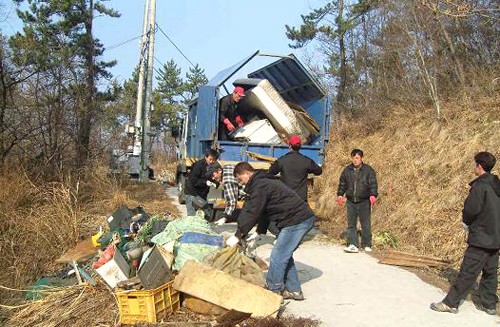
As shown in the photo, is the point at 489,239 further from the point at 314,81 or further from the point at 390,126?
the point at 390,126

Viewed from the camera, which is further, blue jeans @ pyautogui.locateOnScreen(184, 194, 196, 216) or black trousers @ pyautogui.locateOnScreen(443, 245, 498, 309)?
blue jeans @ pyautogui.locateOnScreen(184, 194, 196, 216)

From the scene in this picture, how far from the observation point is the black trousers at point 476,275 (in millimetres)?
4855

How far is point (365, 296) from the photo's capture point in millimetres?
5629

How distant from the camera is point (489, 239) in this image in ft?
15.7

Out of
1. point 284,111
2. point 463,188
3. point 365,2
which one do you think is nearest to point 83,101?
point 284,111

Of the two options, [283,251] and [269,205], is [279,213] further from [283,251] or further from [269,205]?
[283,251]

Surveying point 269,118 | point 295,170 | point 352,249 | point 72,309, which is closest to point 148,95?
point 269,118

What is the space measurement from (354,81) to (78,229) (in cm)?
1578

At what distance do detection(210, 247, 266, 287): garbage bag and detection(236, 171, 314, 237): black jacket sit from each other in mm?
353

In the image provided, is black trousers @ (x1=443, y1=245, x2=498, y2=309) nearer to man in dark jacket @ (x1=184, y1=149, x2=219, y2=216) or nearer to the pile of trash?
the pile of trash

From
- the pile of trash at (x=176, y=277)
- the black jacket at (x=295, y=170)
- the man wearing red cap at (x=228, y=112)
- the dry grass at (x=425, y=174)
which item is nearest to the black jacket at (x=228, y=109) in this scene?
the man wearing red cap at (x=228, y=112)

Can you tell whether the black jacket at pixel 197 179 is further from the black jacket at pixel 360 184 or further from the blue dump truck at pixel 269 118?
the black jacket at pixel 360 184

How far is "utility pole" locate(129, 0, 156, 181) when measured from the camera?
19.8m

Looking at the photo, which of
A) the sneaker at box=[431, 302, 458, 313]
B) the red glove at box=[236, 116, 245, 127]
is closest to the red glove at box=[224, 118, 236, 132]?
the red glove at box=[236, 116, 245, 127]
